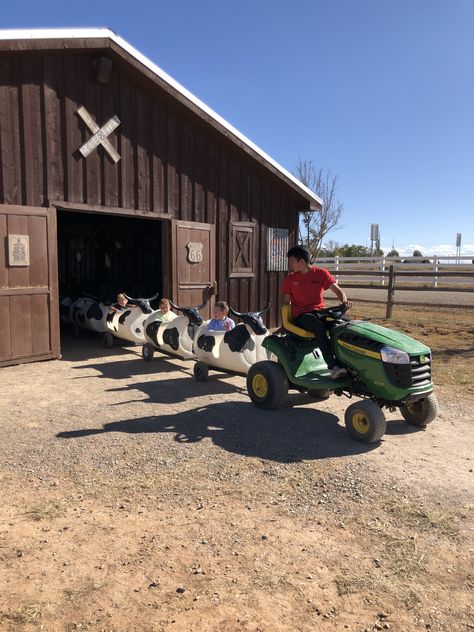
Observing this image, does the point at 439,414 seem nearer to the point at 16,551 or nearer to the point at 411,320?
the point at 16,551

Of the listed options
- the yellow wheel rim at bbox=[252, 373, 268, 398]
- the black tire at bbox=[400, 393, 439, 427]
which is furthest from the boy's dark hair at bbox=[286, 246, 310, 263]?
the black tire at bbox=[400, 393, 439, 427]

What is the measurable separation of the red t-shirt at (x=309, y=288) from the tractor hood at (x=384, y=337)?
529 mm

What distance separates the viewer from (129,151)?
351 inches

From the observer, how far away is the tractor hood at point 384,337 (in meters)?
4.51

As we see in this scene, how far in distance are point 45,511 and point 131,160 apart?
702 cm

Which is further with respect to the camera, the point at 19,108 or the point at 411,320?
the point at 411,320

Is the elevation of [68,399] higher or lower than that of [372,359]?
lower

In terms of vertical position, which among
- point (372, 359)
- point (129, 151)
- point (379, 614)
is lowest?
point (379, 614)

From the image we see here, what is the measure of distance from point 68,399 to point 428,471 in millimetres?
4153

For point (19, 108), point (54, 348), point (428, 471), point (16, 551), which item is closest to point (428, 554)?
point (428, 471)

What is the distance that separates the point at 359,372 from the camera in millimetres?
4750

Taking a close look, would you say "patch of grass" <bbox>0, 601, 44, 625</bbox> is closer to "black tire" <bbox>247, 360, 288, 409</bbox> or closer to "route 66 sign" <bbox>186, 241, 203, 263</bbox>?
"black tire" <bbox>247, 360, 288, 409</bbox>

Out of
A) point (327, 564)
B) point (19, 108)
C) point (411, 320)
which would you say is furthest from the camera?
point (411, 320)

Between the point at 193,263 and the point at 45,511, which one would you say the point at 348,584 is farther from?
the point at 193,263
